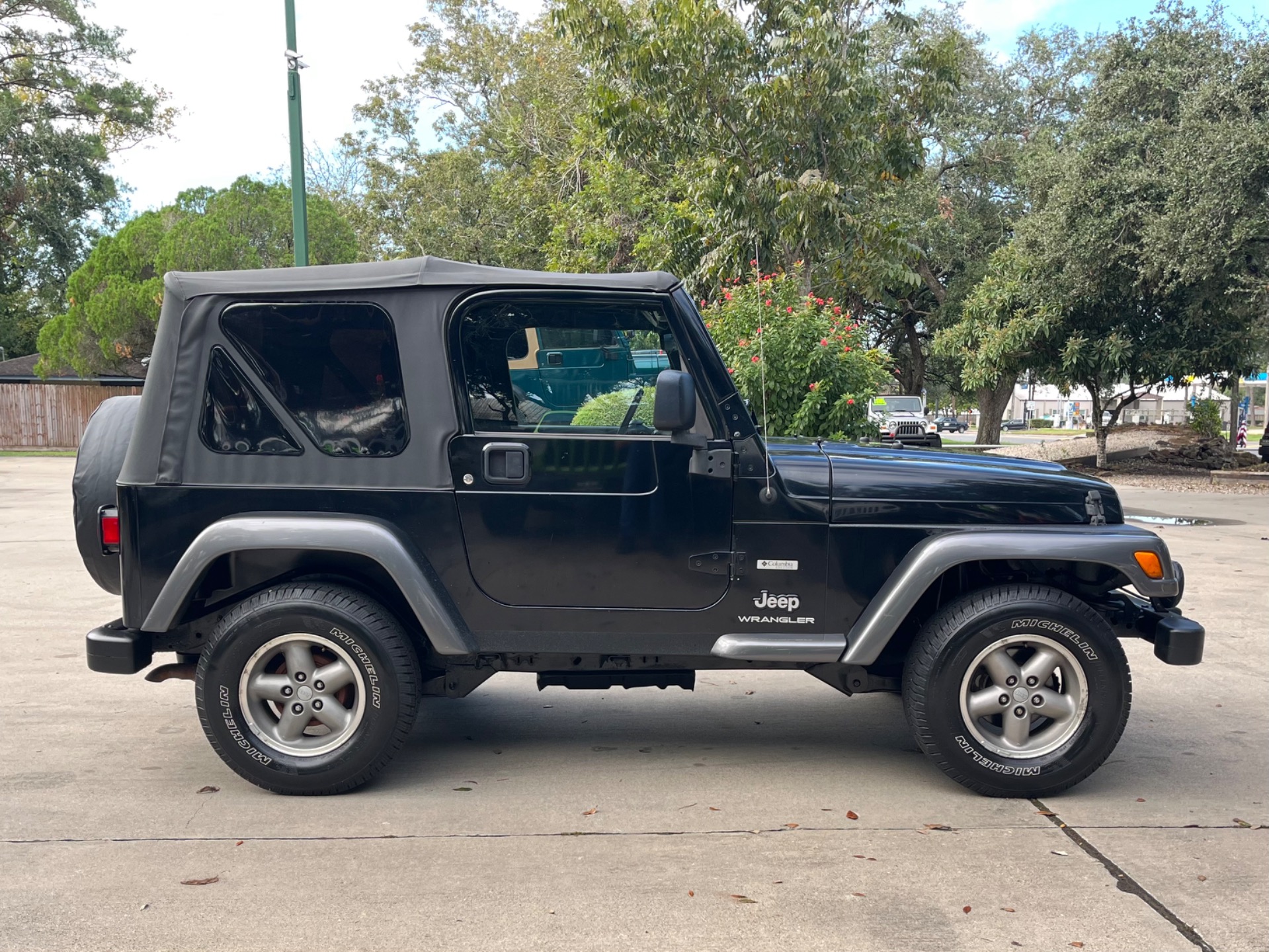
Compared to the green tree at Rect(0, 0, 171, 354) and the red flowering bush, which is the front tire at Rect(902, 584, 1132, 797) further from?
the green tree at Rect(0, 0, 171, 354)

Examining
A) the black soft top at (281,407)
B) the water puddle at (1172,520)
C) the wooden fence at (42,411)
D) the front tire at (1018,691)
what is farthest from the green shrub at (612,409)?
the wooden fence at (42,411)

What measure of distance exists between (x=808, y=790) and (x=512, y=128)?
26196 millimetres

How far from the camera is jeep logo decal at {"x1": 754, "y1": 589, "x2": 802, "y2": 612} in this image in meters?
4.34

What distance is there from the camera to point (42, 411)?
3478 centimetres

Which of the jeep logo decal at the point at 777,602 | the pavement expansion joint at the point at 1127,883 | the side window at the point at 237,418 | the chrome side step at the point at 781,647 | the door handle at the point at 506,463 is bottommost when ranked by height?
the pavement expansion joint at the point at 1127,883

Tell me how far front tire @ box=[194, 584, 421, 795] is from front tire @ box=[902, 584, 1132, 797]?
208 cm

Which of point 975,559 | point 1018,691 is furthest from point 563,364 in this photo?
point 1018,691

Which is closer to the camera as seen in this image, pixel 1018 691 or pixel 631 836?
pixel 631 836

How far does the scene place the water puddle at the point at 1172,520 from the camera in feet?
45.7

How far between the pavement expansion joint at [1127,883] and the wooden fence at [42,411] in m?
35.6

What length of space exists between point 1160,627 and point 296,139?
9.77 metres

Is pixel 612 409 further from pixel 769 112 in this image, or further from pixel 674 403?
pixel 769 112

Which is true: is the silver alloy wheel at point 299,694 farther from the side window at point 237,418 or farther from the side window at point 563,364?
the side window at point 563,364

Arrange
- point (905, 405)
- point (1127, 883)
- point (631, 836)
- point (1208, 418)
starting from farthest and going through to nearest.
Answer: point (905, 405)
point (1208, 418)
point (631, 836)
point (1127, 883)
